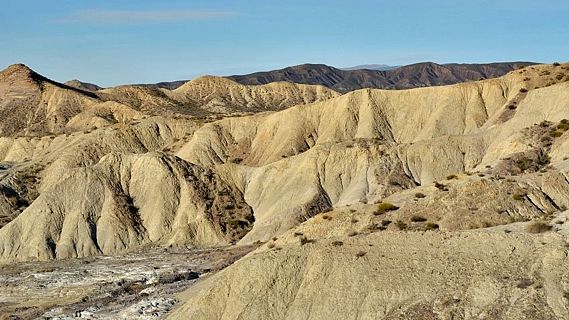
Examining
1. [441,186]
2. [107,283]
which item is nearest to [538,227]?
[441,186]

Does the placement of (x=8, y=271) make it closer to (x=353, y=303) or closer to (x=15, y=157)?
(x=353, y=303)

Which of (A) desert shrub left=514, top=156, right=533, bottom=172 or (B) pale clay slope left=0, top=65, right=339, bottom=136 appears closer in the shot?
(A) desert shrub left=514, top=156, right=533, bottom=172

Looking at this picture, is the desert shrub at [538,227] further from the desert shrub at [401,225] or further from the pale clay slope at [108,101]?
the pale clay slope at [108,101]

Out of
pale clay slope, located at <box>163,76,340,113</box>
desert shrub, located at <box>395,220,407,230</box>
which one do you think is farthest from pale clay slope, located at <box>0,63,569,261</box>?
pale clay slope, located at <box>163,76,340,113</box>

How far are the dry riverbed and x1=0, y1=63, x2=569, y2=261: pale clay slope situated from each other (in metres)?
3.30

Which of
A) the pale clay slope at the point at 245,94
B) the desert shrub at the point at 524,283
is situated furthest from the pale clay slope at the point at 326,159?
the pale clay slope at the point at 245,94

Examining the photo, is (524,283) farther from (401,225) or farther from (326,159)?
(326,159)

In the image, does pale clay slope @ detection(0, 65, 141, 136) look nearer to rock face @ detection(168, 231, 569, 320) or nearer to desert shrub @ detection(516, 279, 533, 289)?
rock face @ detection(168, 231, 569, 320)

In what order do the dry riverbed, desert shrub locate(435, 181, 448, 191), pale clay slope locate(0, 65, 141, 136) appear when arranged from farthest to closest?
pale clay slope locate(0, 65, 141, 136), desert shrub locate(435, 181, 448, 191), the dry riverbed

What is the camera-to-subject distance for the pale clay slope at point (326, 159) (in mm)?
52656

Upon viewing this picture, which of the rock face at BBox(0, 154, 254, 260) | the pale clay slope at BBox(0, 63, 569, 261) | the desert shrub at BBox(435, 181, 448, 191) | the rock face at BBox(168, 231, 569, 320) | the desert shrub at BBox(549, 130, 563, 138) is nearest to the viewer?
the rock face at BBox(168, 231, 569, 320)

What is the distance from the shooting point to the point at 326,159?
194 ft

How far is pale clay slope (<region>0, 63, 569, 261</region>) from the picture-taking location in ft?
173

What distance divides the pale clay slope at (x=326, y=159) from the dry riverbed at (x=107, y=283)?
3295 mm
